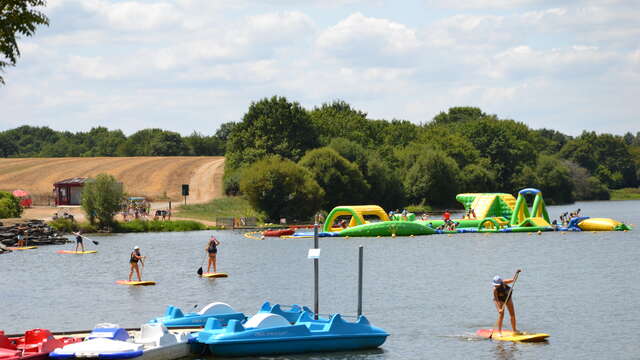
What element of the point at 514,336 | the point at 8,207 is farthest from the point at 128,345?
the point at 8,207

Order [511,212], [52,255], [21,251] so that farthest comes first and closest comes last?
[511,212] → [21,251] → [52,255]

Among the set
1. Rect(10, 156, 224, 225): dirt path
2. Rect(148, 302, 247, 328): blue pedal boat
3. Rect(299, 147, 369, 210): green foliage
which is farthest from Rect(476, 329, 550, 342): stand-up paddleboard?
Rect(10, 156, 224, 225): dirt path

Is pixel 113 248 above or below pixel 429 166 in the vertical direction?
below

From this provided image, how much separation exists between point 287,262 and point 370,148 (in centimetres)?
9193

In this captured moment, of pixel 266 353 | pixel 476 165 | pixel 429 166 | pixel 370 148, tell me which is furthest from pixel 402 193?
pixel 266 353

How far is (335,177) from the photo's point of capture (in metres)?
127

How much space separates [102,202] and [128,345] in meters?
71.9

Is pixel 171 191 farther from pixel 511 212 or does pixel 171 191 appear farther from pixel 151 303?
pixel 151 303

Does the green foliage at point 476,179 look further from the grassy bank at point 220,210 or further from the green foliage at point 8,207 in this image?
the green foliage at point 8,207

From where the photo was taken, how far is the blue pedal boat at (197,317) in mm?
35906

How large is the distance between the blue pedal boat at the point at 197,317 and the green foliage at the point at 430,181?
371 feet

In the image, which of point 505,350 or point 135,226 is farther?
point 135,226

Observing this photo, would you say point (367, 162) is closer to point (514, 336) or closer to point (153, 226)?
point (153, 226)

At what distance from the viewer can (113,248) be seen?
272ft
